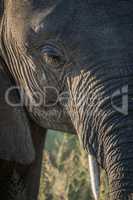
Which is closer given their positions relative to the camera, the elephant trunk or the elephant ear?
the elephant trunk

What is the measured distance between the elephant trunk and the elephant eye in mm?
547

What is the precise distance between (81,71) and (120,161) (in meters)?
0.56

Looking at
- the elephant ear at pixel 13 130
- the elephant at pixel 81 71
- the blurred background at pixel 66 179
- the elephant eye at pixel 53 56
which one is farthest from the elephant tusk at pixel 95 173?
the blurred background at pixel 66 179

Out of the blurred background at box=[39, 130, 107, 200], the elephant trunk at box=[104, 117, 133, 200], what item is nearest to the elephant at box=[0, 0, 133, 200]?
the elephant trunk at box=[104, 117, 133, 200]

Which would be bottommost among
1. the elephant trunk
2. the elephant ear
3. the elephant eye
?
the elephant trunk

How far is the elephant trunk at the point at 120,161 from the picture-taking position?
4.32 m

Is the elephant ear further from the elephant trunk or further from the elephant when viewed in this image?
the elephant trunk

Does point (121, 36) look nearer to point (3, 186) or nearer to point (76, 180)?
point (3, 186)

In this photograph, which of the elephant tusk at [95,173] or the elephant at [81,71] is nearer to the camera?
the elephant at [81,71]

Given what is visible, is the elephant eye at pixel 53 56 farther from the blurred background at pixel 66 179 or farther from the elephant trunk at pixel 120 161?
the blurred background at pixel 66 179

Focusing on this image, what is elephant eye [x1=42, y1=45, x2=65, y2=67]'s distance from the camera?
4824mm

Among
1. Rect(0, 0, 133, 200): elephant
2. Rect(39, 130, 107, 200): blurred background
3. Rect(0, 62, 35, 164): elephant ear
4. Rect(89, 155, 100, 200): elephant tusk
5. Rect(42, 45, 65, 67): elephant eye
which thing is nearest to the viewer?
Rect(0, 0, 133, 200): elephant

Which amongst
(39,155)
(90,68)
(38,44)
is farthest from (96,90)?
(39,155)

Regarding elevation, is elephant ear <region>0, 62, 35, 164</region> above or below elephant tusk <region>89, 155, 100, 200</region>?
above
